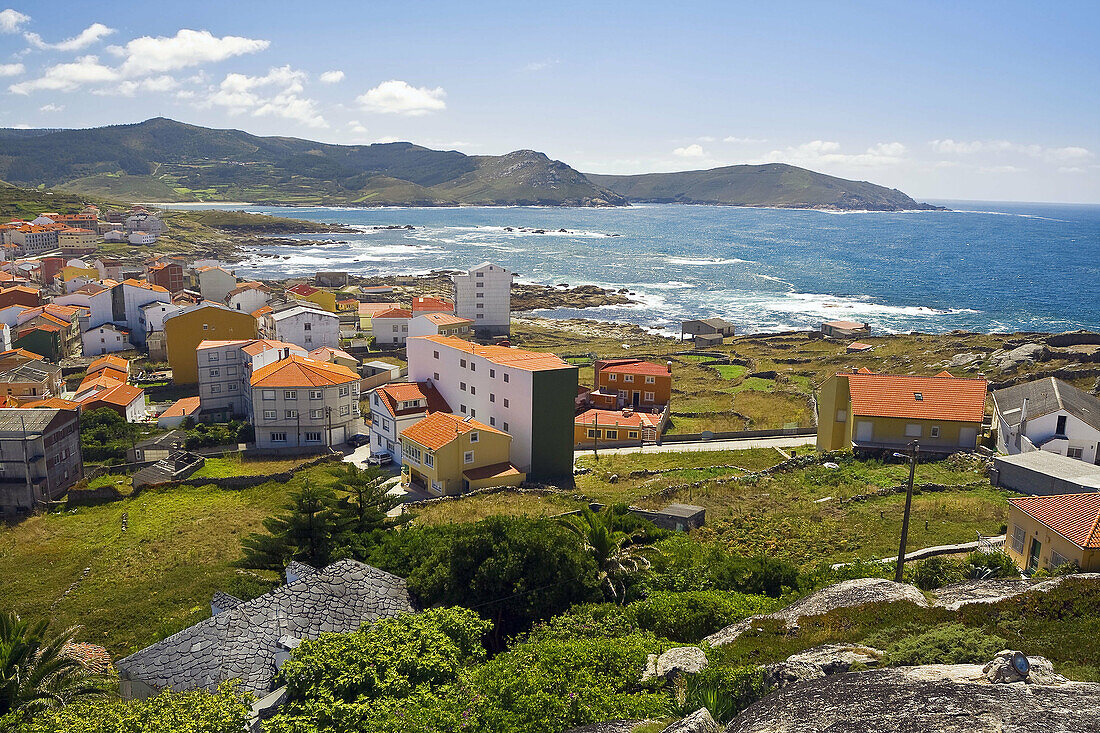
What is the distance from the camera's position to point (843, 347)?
8038cm

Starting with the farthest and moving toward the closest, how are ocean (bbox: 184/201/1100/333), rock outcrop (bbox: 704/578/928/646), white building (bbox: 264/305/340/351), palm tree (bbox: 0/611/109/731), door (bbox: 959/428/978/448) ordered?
ocean (bbox: 184/201/1100/333), white building (bbox: 264/305/340/351), door (bbox: 959/428/978/448), rock outcrop (bbox: 704/578/928/646), palm tree (bbox: 0/611/109/731)

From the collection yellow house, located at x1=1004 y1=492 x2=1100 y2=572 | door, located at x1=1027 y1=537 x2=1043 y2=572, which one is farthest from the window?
door, located at x1=1027 y1=537 x2=1043 y2=572

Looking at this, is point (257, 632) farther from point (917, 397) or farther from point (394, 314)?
point (394, 314)

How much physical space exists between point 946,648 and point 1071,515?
13828 millimetres

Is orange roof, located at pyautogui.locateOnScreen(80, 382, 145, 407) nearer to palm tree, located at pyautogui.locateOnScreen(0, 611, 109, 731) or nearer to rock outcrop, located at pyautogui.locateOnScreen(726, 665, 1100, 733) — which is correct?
palm tree, located at pyautogui.locateOnScreen(0, 611, 109, 731)

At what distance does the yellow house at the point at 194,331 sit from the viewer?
192 feet

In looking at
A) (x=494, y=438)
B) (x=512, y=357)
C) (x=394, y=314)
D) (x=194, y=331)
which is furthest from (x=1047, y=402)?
(x=194, y=331)

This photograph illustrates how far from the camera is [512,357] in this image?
142ft

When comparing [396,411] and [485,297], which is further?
[485,297]

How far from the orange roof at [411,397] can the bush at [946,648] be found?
34.2 meters

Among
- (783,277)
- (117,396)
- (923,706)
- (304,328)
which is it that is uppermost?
(923,706)

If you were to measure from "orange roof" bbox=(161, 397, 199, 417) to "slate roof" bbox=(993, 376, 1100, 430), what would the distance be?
165 ft

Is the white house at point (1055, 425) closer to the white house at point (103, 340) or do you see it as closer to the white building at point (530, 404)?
the white building at point (530, 404)

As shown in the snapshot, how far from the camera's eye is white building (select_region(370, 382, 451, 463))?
1700 inches
